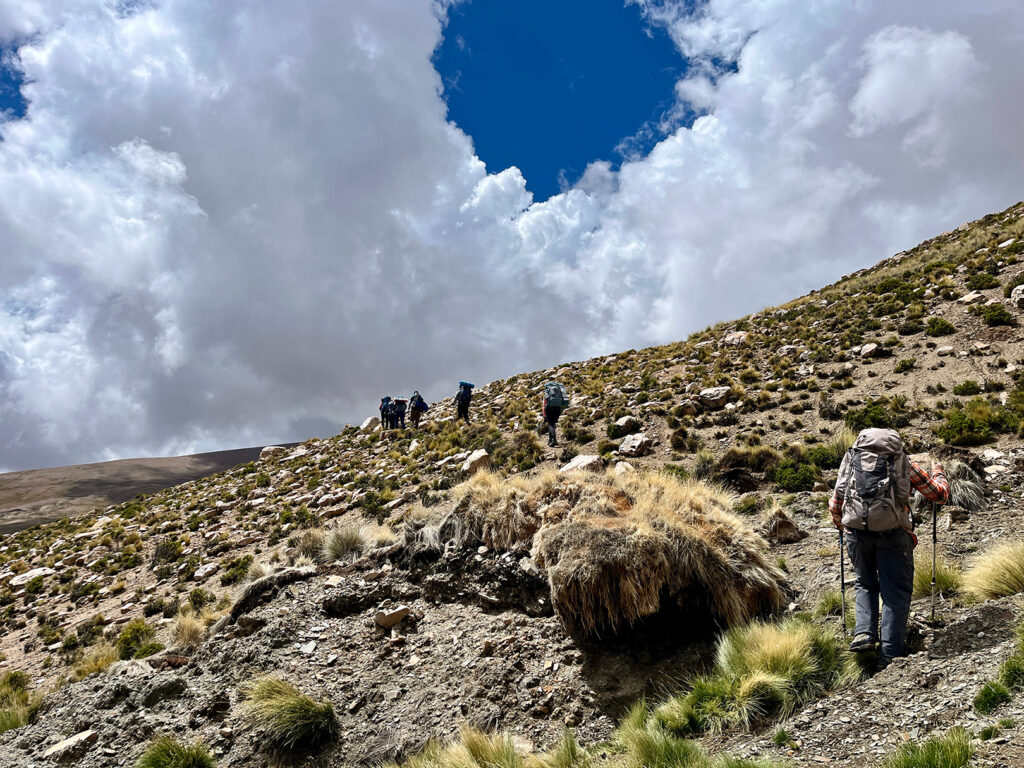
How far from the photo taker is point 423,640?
26.8 ft

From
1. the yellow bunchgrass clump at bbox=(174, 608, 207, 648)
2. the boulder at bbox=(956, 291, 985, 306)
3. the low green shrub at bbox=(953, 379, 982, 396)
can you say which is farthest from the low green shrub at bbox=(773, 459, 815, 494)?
the boulder at bbox=(956, 291, 985, 306)

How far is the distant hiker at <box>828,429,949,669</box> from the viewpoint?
4.91 m

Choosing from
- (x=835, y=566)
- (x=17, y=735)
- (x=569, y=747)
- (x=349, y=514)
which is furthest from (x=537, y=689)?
(x=349, y=514)

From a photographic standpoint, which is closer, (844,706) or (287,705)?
(844,706)

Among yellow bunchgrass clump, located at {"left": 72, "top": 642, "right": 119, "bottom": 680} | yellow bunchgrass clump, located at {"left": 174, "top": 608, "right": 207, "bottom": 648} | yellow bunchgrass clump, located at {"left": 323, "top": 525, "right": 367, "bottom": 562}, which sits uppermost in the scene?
yellow bunchgrass clump, located at {"left": 323, "top": 525, "right": 367, "bottom": 562}

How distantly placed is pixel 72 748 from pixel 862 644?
10018 mm

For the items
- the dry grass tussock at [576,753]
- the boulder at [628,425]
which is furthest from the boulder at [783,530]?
the boulder at [628,425]

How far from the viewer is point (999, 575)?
5328 mm

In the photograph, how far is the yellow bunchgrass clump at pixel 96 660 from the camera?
1092 centimetres

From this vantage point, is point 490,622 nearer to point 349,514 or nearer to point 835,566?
point 835,566

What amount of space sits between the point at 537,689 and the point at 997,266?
27465 mm

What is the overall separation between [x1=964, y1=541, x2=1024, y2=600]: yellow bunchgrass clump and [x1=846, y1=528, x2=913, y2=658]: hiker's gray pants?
1068mm

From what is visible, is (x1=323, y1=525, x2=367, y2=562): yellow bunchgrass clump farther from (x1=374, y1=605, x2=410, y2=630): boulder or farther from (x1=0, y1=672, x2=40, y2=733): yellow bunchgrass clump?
(x1=0, y1=672, x2=40, y2=733): yellow bunchgrass clump

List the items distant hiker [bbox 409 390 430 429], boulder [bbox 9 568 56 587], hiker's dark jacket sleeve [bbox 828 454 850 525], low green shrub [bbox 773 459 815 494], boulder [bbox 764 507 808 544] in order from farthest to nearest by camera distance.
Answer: distant hiker [bbox 409 390 430 429] < boulder [bbox 9 568 56 587] < low green shrub [bbox 773 459 815 494] < boulder [bbox 764 507 808 544] < hiker's dark jacket sleeve [bbox 828 454 850 525]
